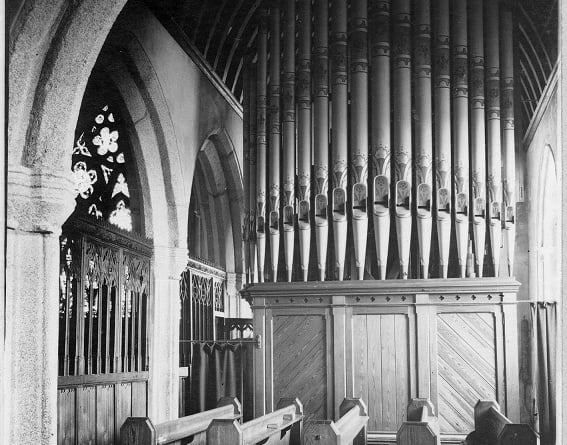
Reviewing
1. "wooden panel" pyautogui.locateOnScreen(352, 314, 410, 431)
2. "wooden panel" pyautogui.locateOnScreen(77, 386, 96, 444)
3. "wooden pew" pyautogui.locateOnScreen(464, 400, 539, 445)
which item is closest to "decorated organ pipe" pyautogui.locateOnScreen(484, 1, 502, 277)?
"wooden panel" pyautogui.locateOnScreen(352, 314, 410, 431)

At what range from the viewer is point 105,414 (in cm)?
820

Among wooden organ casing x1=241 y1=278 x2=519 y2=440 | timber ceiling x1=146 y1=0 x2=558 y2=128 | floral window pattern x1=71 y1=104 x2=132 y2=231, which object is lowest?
wooden organ casing x1=241 y1=278 x2=519 y2=440

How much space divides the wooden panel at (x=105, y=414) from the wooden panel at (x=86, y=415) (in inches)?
3.5

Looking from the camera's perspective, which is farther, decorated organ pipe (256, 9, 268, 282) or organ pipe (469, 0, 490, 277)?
decorated organ pipe (256, 9, 268, 282)

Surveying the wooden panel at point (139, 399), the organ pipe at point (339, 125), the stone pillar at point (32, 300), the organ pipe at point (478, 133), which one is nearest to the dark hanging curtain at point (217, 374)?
the wooden panel at point (139, 399)

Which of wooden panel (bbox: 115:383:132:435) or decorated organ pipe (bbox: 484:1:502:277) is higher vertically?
decorated organ pipe (bbox: 484:1:502:277)

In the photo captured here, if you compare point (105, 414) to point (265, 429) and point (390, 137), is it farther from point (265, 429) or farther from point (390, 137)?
point (390, 137)

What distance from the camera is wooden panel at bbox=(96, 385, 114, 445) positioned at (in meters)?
8.03

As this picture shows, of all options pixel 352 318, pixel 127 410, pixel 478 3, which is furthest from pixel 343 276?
pixel 478 3

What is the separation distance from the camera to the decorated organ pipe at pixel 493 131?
869cm

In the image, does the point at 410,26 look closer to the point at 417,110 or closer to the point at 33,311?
the point at 417,110

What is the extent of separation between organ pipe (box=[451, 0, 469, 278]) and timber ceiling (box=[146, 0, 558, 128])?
757mm

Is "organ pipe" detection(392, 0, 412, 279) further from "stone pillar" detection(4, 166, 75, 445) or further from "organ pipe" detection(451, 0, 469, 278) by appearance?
"stone pillar" detection(4, 166, 75, 445)

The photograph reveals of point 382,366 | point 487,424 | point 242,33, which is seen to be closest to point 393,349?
point 382,366
